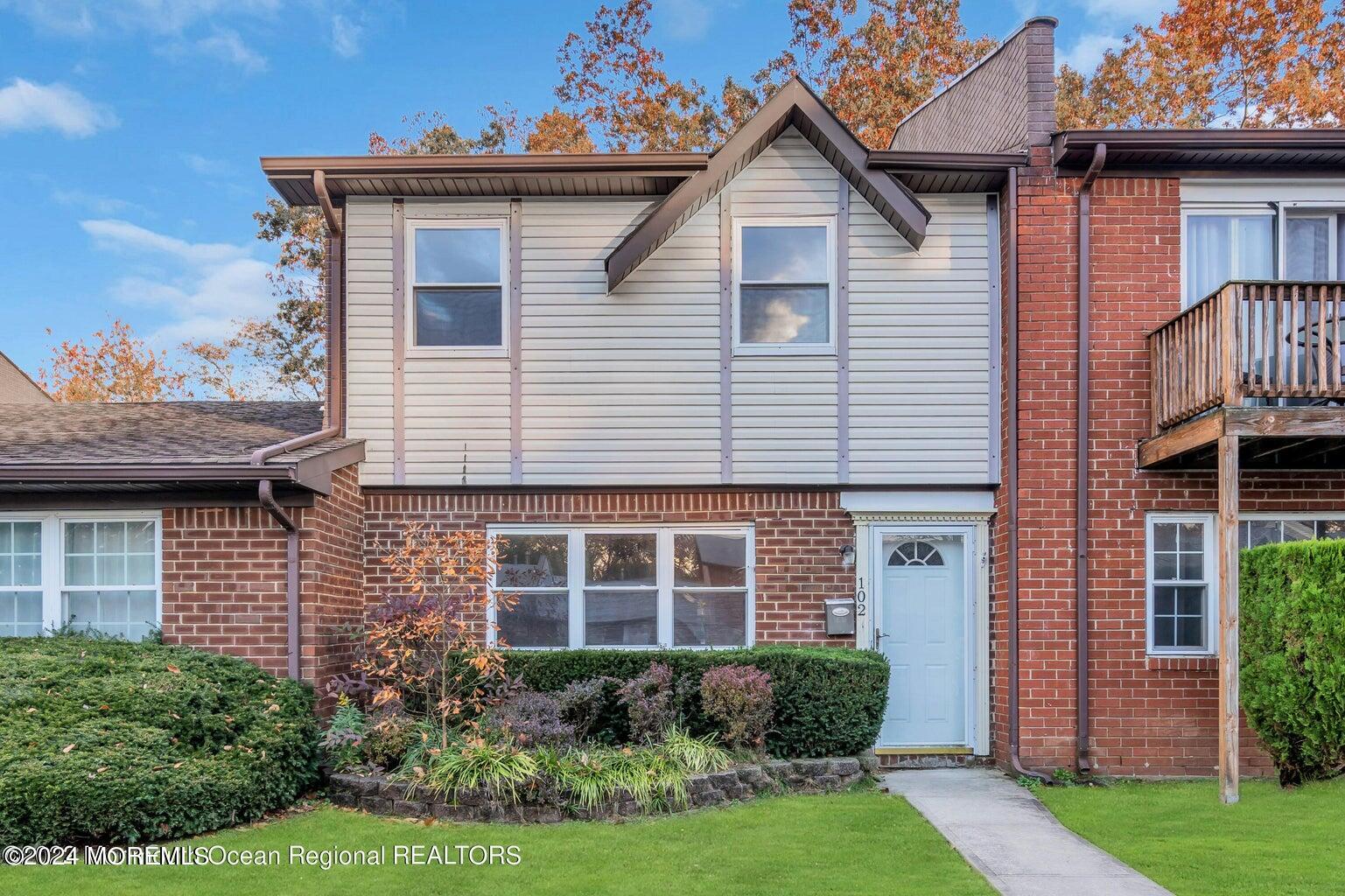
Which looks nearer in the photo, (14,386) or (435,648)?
(435,648)

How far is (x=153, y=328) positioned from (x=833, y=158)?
23.0 metres

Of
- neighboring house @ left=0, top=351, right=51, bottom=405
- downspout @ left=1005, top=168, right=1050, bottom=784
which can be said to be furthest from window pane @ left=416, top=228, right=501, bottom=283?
neighboring house @ left=0, top=351, right=51, bottom=405

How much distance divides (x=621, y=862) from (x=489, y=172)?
654 cm

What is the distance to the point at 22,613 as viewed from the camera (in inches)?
357

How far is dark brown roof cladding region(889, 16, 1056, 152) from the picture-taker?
379 inches

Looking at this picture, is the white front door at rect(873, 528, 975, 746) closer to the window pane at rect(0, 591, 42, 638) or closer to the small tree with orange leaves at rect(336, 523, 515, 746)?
the small tree with orange leaves at rect(336, 523, 515, 746)

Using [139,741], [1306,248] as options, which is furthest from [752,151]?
[139,741]

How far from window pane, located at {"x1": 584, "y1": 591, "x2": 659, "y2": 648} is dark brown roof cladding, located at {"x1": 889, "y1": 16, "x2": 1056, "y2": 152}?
592 centimetres

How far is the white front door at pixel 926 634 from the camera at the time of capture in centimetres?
993

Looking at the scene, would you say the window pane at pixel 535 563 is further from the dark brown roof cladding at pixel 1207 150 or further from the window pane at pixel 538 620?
the dark brown roof cladding at pixel 1207 150

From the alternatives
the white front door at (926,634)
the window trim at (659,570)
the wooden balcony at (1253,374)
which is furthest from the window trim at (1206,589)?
the window trim at (659,570)

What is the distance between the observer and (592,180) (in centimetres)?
993

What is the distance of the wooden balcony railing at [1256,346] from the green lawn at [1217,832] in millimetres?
3201

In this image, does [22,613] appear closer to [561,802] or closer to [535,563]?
[535,563]
